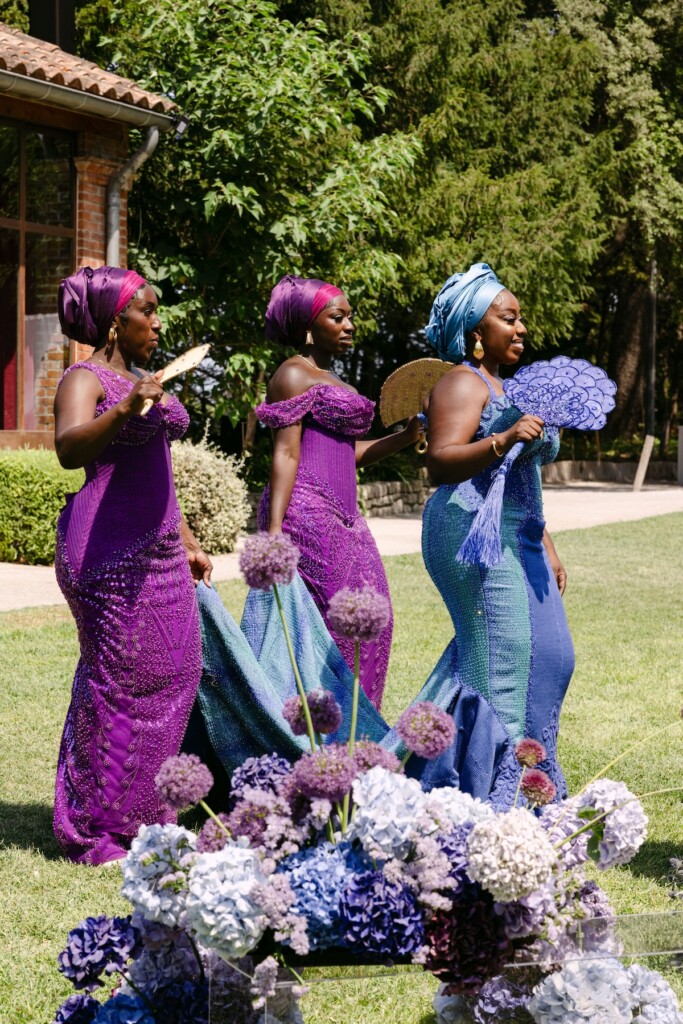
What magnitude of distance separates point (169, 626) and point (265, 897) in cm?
255

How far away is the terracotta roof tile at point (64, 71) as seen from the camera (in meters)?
12.7

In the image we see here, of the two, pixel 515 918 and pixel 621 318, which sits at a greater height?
pixel 621 318

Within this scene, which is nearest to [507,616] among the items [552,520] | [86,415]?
[86,415]

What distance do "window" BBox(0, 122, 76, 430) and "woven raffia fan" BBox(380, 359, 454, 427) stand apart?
1032 centimetres

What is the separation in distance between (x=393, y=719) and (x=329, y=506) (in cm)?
185

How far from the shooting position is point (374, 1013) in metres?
1.98

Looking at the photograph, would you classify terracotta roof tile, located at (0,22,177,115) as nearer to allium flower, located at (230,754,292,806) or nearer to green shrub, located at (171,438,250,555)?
green shrub, located at (171,438,250,555)

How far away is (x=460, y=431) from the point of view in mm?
3777

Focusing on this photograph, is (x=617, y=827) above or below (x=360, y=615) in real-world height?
below

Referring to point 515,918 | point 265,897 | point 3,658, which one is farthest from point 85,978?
point 3,658

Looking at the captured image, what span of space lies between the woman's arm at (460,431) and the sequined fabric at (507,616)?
126 millimetres

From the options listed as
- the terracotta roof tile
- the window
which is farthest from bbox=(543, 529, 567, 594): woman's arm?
the window

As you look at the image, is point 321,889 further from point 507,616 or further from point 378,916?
point 507,616

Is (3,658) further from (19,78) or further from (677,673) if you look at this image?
(19,78)
